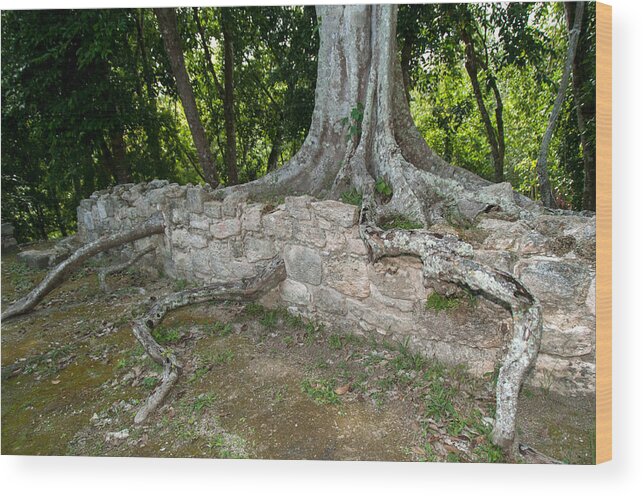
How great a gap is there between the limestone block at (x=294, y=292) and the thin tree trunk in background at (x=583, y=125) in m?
2.33

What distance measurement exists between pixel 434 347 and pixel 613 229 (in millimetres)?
1354

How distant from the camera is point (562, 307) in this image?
8.24 feet

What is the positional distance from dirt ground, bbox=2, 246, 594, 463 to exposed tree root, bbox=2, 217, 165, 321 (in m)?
0.40

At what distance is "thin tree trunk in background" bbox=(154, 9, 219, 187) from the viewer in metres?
5.37

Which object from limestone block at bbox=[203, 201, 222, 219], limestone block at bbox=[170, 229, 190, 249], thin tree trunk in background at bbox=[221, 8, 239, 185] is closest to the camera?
limestone block at bbox=[203, 201, 222, 219]

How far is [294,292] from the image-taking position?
11.9 ft

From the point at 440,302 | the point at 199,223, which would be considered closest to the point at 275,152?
the point at 199,223

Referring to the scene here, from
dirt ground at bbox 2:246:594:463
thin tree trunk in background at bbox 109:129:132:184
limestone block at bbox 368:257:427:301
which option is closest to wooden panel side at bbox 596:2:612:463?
dirt ground at bbox 2:246:594:463

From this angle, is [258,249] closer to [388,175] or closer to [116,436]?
[388,175]

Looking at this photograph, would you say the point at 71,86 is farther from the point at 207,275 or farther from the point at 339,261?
the point at 339,261

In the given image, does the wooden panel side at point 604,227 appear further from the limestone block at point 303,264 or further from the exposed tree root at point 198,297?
the exposed tree root at point 198,297

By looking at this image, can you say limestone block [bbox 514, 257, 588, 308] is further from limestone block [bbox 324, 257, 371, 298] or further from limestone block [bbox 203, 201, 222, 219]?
limestone block [bbox 203, 201, 222, 219]

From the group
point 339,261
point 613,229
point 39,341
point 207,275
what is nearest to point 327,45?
point 339,261

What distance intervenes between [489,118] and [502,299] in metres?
5.02
